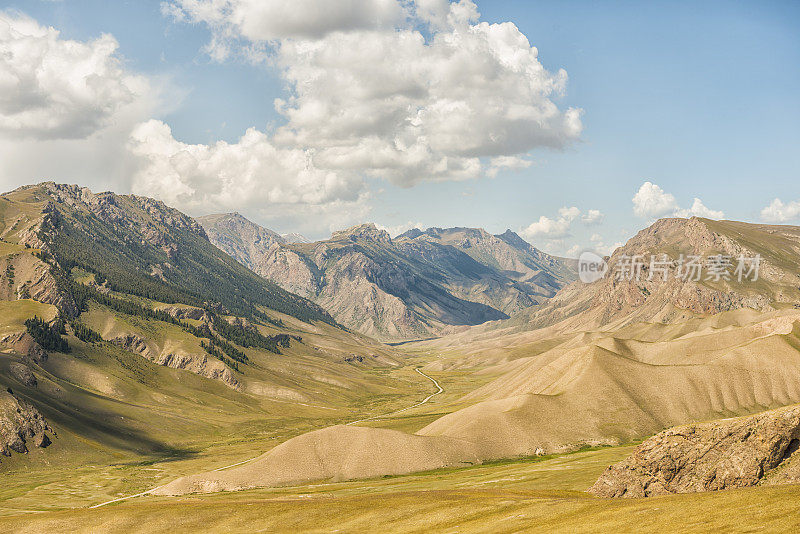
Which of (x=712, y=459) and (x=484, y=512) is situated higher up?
(x=712, y=459)

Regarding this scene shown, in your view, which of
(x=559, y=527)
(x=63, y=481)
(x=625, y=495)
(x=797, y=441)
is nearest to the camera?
(x=559, y=527)

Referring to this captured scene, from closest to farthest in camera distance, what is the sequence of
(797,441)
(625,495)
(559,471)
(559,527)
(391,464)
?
1. (559,527)
2. (797,441)
3. (625,495)
4. (559,471)
5. (391,464)

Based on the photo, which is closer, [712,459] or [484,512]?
[484,512]

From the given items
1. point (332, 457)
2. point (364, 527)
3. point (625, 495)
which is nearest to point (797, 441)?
point (625, 495)

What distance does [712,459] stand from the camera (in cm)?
7731

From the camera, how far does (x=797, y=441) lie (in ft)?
233

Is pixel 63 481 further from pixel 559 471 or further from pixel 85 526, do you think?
pixel 559 471

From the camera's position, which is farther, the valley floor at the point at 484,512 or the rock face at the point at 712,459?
the rock face at the point at 712,459

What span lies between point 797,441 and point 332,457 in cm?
11543

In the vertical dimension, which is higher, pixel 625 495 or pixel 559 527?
pixel 559 527

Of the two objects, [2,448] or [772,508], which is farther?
[2,448]

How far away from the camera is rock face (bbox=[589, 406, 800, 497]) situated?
2793 inches

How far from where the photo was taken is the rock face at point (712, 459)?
70.9 meters

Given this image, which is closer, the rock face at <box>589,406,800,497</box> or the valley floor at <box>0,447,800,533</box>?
the valley floor at <box>0,447,800,533</box>
